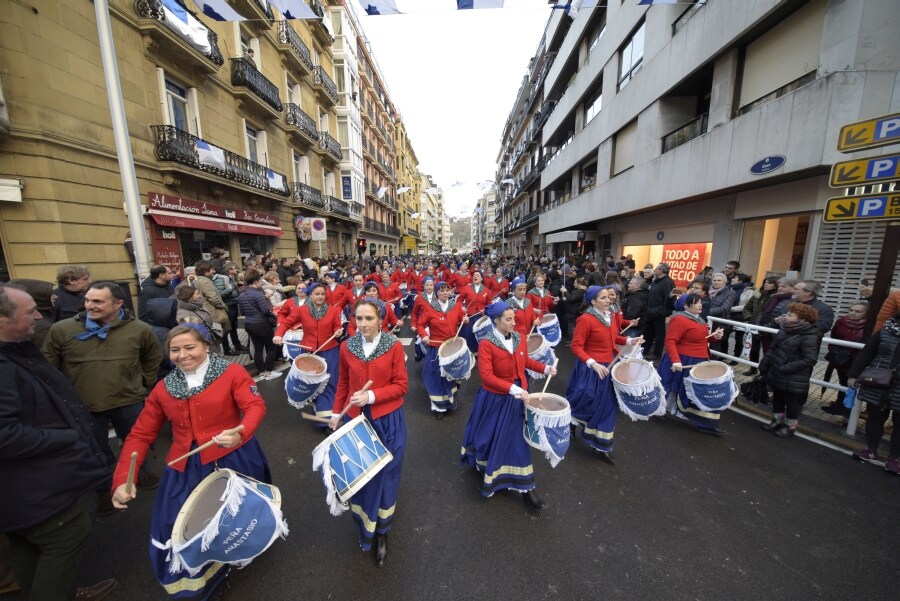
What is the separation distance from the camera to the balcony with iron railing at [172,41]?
8969mm

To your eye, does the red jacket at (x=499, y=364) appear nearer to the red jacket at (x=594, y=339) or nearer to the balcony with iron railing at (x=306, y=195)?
the red jacket at (x=594, y=339)

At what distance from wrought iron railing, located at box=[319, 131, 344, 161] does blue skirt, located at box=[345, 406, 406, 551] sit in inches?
855

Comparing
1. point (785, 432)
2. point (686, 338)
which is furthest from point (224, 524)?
point (785, 432)

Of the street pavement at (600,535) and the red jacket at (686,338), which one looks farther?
the red jacket at (686,338)

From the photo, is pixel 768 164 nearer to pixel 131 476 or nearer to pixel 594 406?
pixel 594 406

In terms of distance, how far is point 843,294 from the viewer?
6.95m

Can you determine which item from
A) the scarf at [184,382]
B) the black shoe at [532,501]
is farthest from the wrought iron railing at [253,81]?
the black shoe at [532,501]

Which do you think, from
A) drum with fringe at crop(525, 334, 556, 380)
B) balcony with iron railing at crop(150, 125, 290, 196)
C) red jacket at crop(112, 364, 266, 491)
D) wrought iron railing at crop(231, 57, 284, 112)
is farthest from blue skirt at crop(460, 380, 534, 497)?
wrought iron railing at crop(231, 57, 284, 112)

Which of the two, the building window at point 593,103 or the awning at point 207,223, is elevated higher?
the building window at point 593,103

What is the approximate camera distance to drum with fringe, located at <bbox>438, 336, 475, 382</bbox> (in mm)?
4207

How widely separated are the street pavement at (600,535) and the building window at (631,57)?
47.4 ft

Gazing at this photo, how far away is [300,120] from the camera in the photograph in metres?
17.6

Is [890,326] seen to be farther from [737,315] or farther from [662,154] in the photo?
[662,154]

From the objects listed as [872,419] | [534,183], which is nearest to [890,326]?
[872,419]
